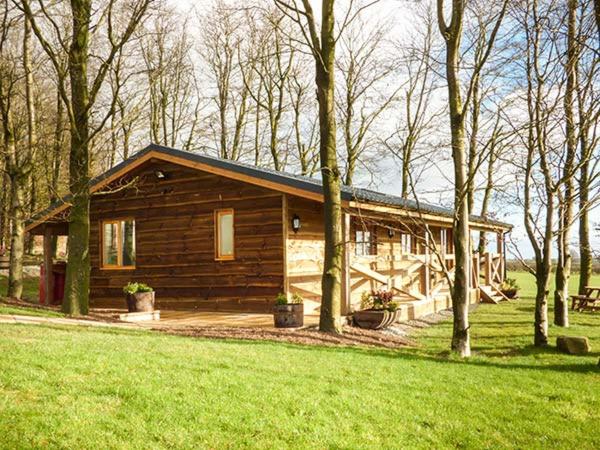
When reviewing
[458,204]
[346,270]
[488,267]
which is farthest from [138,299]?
[488,267]

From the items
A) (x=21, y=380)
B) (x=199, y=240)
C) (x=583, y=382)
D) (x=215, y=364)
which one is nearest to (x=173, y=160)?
(x=199, y=240)

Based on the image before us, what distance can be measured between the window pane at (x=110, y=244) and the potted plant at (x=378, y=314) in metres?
7.63

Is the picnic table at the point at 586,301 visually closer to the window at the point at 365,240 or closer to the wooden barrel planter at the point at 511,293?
the wooden barrel planter at the point at 511,293

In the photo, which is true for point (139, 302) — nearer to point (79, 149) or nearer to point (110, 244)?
point (79, 149)

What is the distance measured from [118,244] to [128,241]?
1.39 feet

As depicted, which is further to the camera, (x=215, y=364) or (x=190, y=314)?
(x=190, y=314)

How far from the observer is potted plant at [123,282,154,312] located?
41.6 feet

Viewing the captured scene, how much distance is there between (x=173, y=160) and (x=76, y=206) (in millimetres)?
2642

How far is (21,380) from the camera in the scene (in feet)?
17.4

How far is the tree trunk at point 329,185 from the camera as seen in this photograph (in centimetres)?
1045

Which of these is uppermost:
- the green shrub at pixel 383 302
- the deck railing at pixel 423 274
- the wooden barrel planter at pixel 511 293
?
the deck railing at pixel 423 274

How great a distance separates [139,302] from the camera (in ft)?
41.7

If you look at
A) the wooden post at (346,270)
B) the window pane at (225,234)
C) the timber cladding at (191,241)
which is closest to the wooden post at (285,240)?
the timber cladding at (191,241)

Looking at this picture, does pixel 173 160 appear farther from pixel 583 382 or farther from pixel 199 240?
pixel 583 382
